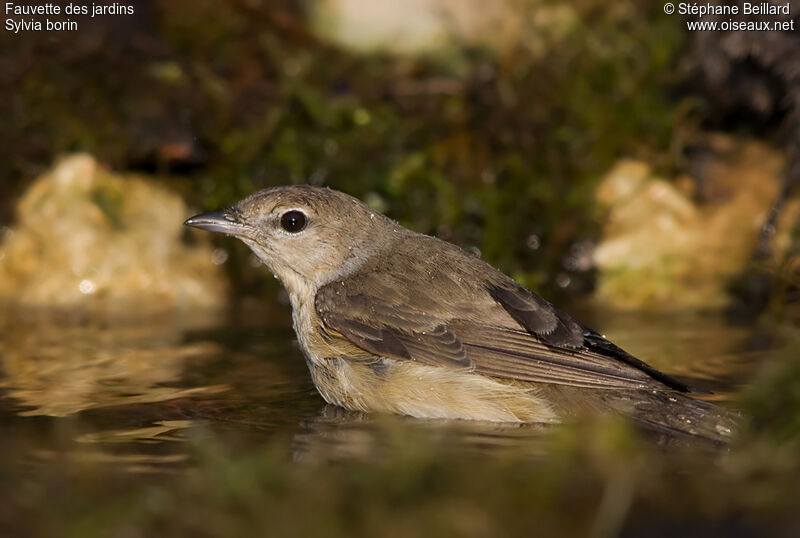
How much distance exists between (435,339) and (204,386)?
1.30m

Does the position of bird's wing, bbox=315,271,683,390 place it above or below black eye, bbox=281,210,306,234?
below

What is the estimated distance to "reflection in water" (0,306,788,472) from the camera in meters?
4.07

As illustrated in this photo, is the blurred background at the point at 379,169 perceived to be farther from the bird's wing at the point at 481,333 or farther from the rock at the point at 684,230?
the bird's wing at the point at 481,333

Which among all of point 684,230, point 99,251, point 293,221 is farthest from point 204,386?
point 684,230

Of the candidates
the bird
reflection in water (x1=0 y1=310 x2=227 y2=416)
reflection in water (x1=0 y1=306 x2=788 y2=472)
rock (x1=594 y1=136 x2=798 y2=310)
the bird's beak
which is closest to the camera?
reflection in water (x1=0 y1=306 x2=788 y2=472)

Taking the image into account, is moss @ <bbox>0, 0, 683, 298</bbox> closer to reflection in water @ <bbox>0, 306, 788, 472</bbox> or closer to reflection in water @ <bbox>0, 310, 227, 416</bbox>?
reflection in water @ <bbox>0, 306, 788, 472</bbox>

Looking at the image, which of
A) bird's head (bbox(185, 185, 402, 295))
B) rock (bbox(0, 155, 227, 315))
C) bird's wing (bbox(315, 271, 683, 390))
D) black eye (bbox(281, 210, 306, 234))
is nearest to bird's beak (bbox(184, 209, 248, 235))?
bird's head (bbox(185, 185, 402, 295))

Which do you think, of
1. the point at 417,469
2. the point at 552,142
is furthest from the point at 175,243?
the point at 417,469

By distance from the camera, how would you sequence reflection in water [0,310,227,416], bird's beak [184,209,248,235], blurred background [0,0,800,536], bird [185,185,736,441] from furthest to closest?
blurred background [0,0,800,536]
bird's beak [184,209,248,235]
reflection in water [0,310,227,416]
bird [185,185,736,441]

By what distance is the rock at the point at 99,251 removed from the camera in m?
7.60

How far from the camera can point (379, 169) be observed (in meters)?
8.15

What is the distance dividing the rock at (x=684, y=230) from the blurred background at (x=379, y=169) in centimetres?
2

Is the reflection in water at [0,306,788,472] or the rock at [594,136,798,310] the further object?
the rock at [594,136,798,310]

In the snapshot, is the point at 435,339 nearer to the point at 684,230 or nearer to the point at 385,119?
the point at 684,230
